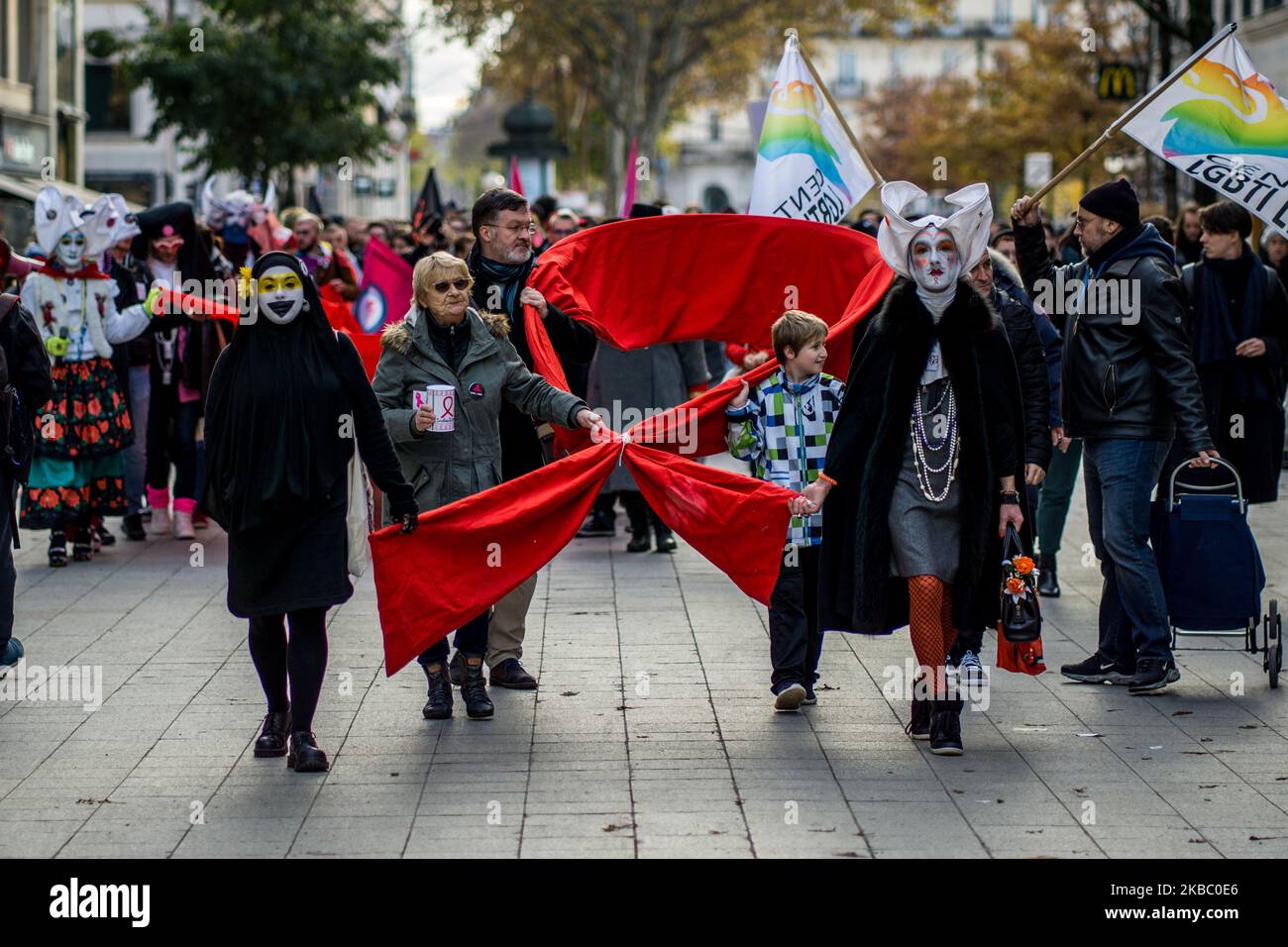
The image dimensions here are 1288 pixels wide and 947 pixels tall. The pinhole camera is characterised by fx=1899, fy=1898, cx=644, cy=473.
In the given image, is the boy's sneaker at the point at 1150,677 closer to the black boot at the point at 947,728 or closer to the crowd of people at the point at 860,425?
the crowd of people at the point at 860,425

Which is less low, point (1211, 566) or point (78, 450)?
point (78, 450)

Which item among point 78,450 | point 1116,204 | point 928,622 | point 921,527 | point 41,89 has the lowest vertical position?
point 928,622

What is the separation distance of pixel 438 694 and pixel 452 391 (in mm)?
1215

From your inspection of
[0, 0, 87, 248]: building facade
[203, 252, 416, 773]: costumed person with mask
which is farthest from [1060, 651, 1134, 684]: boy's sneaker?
[0, 0, 87, 248]: building facade

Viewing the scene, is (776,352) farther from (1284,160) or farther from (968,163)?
(968,163)

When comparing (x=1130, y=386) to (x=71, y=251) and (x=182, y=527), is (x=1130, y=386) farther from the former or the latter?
(x=182, y=527)

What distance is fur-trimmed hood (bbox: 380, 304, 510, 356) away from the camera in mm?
7426

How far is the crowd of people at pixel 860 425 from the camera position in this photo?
6645 millimetres

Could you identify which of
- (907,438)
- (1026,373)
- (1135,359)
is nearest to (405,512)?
(907,438)

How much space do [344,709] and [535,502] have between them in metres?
1.22

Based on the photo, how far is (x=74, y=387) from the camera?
11.4 m

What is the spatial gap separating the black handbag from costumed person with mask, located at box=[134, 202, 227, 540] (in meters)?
6.67

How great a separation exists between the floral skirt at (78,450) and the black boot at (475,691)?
447cm
